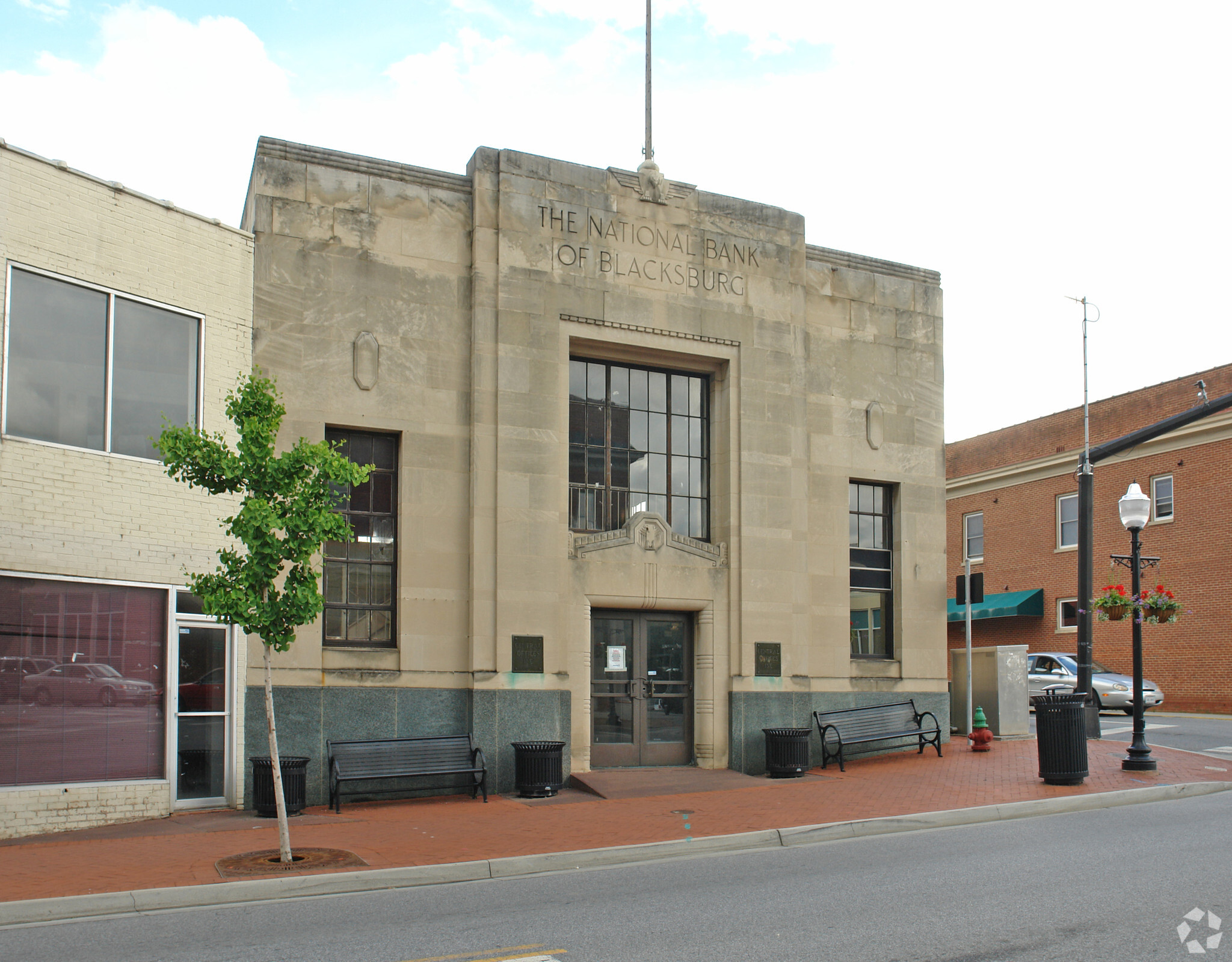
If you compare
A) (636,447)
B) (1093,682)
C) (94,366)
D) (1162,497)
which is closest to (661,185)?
(636,447)

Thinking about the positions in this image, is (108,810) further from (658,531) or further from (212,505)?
(658,531)

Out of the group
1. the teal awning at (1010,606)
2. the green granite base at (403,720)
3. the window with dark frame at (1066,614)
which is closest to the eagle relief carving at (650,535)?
the green granite base at (403,720)

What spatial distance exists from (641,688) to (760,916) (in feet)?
28.4

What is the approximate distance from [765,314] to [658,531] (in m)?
3.96

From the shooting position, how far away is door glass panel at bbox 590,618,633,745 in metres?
16.6

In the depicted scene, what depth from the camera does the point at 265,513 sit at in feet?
34.5

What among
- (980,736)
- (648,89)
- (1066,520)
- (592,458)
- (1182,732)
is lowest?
(1182,732)

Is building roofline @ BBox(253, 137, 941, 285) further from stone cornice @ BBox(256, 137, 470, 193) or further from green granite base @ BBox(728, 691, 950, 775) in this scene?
green granite base @ BBox(728, 691, 950, 775)

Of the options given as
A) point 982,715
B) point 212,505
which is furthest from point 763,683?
point 212,505

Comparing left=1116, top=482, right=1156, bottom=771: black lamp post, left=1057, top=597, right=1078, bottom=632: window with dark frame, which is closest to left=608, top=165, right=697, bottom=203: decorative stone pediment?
left=1116, top=482, right=1156, bottom=771: black lamp post

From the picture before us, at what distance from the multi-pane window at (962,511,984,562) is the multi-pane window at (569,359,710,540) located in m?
26.8

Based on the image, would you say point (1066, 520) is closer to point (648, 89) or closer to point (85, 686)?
point (648, 89)

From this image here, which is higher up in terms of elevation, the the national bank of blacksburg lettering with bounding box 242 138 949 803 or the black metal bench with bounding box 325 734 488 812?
the the national bank of blacksburg lettering with bounding box 242 138 949 803

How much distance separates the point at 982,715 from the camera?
1908 cm
